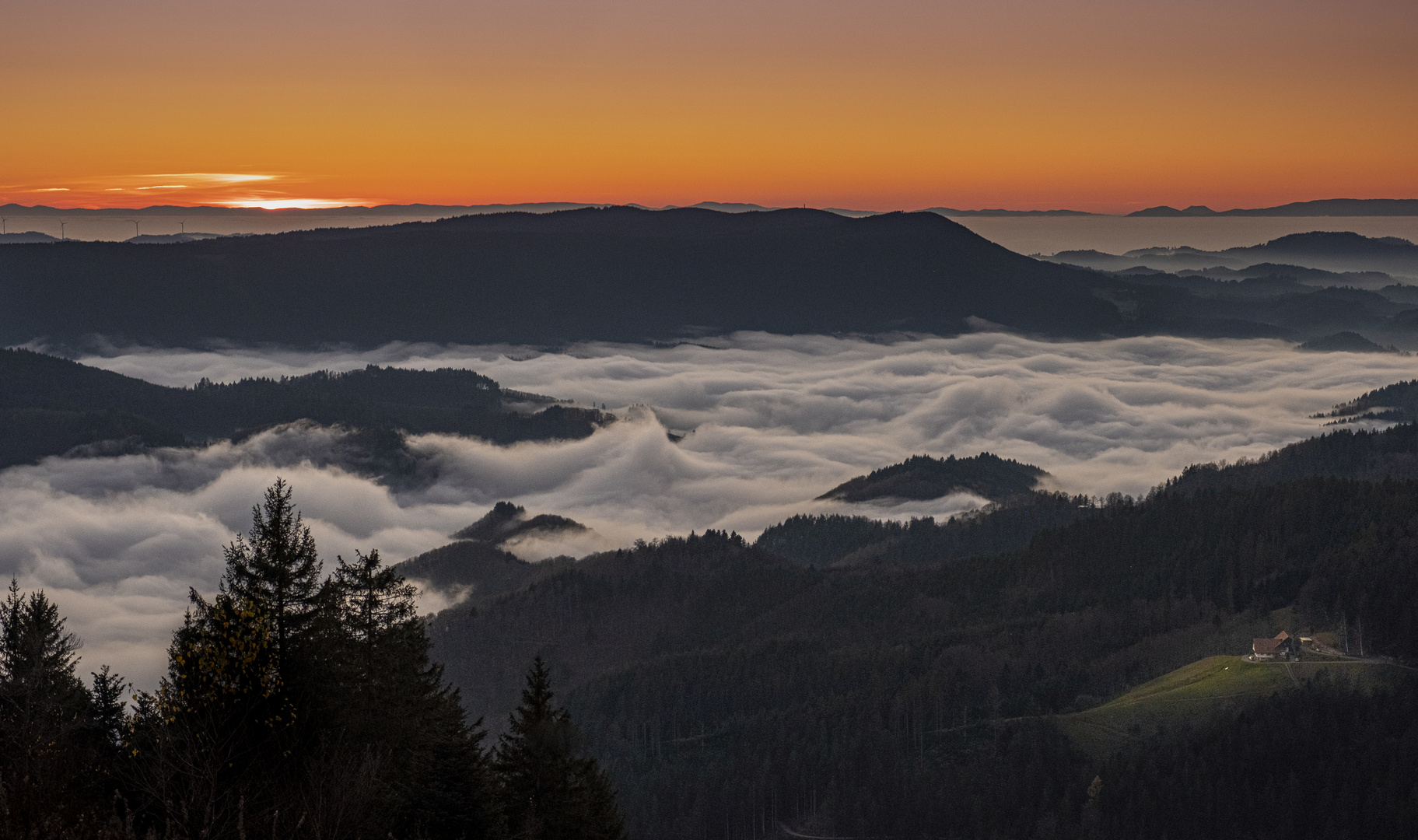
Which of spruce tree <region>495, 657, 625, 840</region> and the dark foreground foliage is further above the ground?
the dark foreground foliage

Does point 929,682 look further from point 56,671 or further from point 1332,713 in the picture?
point 56,671

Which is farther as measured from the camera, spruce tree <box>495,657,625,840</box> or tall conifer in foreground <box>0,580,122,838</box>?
spruce tree <box>495,657,625,840</box>

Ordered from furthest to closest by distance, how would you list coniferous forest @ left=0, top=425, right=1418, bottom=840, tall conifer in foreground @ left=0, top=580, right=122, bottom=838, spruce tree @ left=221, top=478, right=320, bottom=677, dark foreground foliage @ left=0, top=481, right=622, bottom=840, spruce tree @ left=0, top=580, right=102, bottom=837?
spruce tree @ left=221, top=478, right=320, bottom=677 < coniferous forest @ left=0, top=425, right=1418, bottom=840 < dark foreground foliage @ left=0, top=481, right=622, bottom=840 < spruce tree @ left=0, top=580, right=102, bottom=837 < tall conifer in foreground @ left=0, top=580, right=122, bottom=838

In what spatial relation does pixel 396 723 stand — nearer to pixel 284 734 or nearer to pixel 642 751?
pixel 284 734

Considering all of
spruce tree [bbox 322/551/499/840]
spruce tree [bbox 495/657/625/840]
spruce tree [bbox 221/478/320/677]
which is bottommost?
spruce tree [bbox 495/657/625/840]

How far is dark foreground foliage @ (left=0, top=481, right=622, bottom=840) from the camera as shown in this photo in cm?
4050

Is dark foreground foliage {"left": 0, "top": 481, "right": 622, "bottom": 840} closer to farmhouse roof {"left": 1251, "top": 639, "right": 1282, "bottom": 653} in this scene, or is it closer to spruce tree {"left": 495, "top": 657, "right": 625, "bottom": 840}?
spruce tree {"left": 495, "top": 657, "right": 625, "bottom": 840}

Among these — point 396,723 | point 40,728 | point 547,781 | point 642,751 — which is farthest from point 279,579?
point 642,751

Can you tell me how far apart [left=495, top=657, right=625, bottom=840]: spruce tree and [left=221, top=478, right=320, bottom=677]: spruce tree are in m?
10.9

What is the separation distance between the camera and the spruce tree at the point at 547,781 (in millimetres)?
55594

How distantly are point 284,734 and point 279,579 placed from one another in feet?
16.8

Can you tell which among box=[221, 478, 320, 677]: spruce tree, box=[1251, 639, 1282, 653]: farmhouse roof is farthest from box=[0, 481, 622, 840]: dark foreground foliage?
A: box=[1251, 639, 1282, 653]: farmhouse roof

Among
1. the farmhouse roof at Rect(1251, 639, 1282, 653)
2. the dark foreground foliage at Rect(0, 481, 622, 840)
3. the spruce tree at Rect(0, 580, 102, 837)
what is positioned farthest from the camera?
the farmhouse roof at Rect(1251, 639, 1282, 653)

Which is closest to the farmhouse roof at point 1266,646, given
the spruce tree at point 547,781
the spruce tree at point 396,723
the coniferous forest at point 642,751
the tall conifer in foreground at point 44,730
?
the coniferous forest at point 642,751
